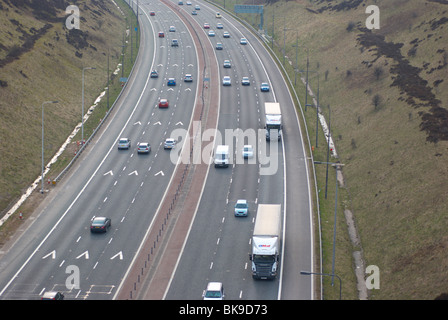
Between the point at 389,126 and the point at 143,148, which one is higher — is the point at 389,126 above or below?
above

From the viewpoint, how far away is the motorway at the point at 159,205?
6631 cm

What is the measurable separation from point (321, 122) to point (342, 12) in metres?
59.7

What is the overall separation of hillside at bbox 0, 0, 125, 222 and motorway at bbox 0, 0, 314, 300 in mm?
6046

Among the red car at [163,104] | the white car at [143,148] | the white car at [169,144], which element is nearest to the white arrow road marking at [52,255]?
the white car at [143,148]

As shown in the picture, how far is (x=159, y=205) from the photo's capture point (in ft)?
273

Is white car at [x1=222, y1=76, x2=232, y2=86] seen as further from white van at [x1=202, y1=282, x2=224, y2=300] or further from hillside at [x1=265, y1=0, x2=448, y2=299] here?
white van at [x1=202, y1=282, x2=224, y2=300]

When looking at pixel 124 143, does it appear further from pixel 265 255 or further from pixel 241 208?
pixel 265 255

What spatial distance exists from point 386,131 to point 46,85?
182ft

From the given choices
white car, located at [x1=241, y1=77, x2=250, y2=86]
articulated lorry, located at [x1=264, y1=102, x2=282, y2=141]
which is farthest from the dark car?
white car, located at [x1=241, y1=77, x2=250, y2=86]

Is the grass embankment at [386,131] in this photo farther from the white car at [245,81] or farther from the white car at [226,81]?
the white car at [226,81]

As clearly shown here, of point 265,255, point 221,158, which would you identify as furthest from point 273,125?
point 265,255

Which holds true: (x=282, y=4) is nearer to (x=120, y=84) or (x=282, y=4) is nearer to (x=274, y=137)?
(x=120, y=84)

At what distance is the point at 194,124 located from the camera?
109438mm

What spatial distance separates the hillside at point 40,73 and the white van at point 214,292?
32.3 metres
